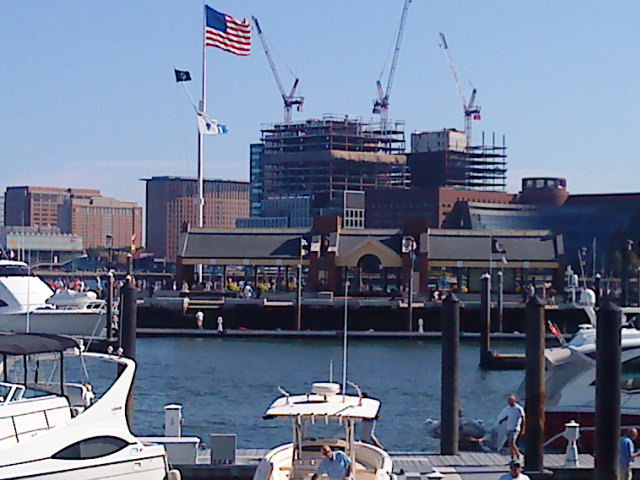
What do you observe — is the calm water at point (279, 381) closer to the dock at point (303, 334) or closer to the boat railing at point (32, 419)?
the dock at point (303, 334)

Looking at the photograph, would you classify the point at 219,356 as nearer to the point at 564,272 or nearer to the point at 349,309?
the point at 349,309

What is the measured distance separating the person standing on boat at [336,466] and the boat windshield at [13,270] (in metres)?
45.5

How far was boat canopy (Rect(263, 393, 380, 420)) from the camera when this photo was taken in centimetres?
2122

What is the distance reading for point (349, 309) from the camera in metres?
75.1

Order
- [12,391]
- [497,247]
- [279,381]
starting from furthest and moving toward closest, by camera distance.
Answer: [497,247], [279,381], [12,391]

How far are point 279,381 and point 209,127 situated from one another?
44186 millimetres

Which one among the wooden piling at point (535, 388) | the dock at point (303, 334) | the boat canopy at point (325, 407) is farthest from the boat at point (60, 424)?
the dock at point (303, 334)

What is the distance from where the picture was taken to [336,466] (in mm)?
20469

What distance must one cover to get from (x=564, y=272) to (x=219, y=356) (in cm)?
3518

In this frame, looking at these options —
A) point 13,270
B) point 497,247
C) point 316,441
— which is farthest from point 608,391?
point 497,247

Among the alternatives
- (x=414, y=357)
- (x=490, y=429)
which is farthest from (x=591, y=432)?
(x=414, y=357)

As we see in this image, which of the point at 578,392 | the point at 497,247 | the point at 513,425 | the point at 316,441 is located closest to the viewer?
the point at 316,441

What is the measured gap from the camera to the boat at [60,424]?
2066 centimetres

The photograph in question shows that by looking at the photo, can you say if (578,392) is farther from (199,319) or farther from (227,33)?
(227,33)
